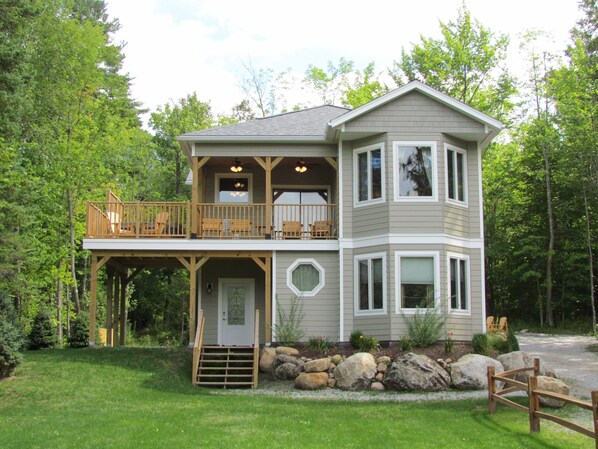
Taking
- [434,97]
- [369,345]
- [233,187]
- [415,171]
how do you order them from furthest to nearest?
[233,187] < [434,97] < [415,171] < [369,345]

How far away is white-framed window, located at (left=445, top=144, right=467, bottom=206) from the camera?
17.8 m

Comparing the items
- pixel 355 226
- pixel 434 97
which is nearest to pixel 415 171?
pixel 434 97

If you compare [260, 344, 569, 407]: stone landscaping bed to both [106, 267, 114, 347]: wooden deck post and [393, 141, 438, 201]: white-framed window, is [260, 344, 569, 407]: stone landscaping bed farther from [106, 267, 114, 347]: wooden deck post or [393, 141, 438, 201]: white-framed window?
[106, 267, 114, 347]: wooden deck post

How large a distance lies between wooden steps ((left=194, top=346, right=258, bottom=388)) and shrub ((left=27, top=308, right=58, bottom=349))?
16.5 feet

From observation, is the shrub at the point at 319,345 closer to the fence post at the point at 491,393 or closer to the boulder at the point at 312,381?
the boulder at the point at 312,381

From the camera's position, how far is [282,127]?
19641 mm

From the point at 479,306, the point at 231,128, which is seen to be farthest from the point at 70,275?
the point at 479,306

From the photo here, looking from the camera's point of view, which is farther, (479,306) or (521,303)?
(521,303)

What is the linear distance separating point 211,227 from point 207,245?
0.71 m

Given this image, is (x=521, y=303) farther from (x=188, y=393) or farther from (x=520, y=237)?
(x=188, y=393)

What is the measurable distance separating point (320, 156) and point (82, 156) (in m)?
9.47

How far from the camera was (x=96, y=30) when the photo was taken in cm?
2495

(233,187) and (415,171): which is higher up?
(233,187)

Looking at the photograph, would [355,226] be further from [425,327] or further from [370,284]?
[425,327]
